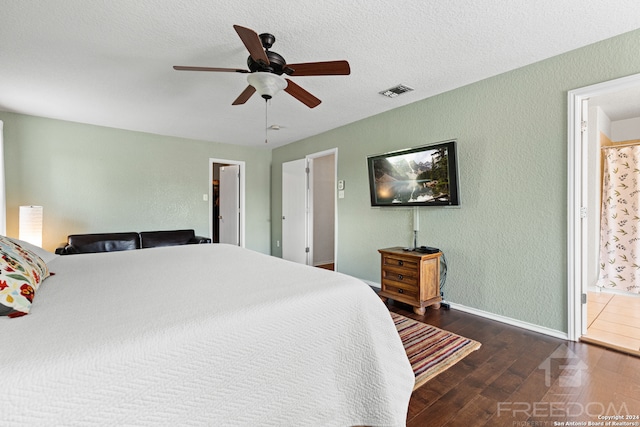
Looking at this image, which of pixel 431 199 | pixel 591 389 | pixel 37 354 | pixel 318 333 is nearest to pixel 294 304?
pixel 318 333

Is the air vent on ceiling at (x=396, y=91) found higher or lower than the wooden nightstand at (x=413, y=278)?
higher

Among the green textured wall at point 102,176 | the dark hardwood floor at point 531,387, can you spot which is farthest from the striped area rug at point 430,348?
the green textured wall at point 102,176

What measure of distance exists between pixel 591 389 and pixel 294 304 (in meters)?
1.89

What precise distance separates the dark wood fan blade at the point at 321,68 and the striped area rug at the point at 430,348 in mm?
2044

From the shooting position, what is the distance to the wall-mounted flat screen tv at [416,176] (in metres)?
2.87

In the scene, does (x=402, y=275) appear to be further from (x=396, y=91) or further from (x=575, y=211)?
(x=396, y=91)

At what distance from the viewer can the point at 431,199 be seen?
10.0 ft

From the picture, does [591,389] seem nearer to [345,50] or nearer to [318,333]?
[318,333]

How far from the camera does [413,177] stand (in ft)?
10.5

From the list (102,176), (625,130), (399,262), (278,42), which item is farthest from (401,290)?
(102,176)

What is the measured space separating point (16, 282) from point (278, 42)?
2.07 m

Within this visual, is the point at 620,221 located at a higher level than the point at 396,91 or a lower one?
lower

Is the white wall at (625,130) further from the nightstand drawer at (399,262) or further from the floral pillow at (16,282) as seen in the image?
the floral pillow at (16,282)

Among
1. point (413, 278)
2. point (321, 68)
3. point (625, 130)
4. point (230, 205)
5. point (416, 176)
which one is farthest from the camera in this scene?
point (230, 205)
